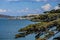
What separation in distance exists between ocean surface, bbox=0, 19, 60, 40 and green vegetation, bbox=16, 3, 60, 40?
0.05 metres

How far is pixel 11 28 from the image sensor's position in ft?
5.88

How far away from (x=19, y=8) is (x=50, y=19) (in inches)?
18.5

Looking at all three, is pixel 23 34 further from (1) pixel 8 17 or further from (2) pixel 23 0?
(2) pixel 23 0

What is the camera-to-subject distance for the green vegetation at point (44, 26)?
5.77 ft

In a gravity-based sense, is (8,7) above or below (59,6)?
above

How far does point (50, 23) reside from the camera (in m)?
1.76

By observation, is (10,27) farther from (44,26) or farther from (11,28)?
(44,26)

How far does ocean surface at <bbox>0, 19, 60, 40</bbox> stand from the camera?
1752mm

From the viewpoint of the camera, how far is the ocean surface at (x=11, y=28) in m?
1.75

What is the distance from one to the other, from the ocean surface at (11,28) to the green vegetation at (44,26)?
5 cm

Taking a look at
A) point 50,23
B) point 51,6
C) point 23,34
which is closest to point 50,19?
point 50,23

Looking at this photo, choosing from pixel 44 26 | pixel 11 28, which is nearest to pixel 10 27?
pixel 11 28

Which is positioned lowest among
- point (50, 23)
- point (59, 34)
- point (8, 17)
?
point (59, 34)

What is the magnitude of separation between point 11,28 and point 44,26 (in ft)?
1.54
